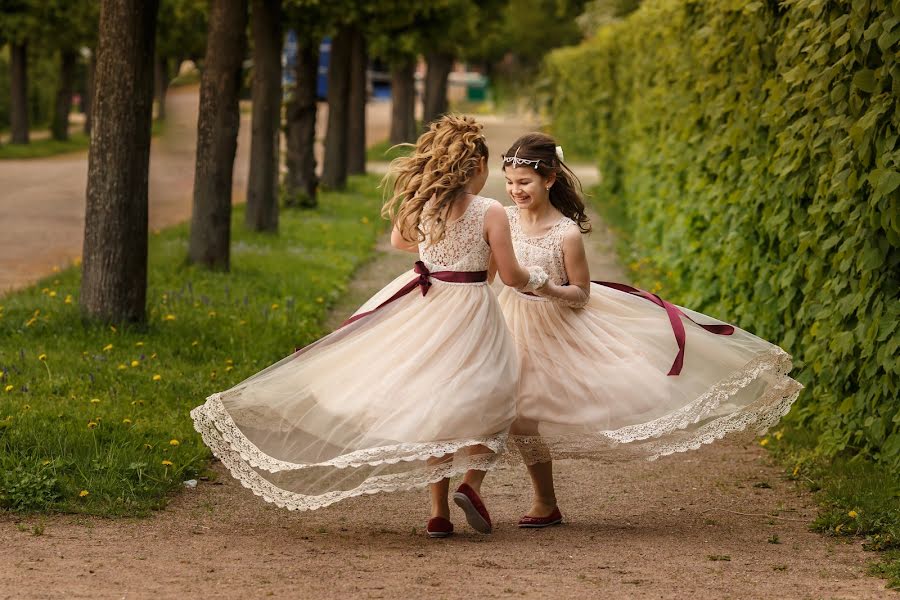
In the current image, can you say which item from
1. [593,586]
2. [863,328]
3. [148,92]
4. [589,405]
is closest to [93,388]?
[148,92]

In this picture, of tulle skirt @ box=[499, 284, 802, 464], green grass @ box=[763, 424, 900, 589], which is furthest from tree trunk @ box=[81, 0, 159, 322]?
green grass @ box=[763, 424, 900, 589]

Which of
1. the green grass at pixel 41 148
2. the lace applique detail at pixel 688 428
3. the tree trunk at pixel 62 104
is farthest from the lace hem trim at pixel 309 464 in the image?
the tree trunk at pixel 62 104

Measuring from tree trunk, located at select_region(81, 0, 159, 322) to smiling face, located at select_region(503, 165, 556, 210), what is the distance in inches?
146

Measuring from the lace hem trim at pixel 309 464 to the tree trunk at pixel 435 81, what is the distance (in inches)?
1277

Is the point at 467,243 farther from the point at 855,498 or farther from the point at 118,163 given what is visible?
the point at 118,163

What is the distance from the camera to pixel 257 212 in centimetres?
1477

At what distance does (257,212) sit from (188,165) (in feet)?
50.7

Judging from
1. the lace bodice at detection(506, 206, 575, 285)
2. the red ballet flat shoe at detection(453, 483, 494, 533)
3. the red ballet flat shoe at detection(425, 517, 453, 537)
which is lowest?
the red ballet flat shoe at detection(425, 517, 453, 537)

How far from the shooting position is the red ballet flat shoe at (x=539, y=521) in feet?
18.1

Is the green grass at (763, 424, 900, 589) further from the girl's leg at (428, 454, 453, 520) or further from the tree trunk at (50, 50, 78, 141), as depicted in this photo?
the tree trunk at (50, 50, 78, 141)

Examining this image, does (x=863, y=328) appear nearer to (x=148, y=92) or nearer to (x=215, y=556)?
(x=215, y=556)

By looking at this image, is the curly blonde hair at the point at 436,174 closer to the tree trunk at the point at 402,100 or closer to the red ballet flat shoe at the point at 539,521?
the red ballet flat shoe at the point at 539,521

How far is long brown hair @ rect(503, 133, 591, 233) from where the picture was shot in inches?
213

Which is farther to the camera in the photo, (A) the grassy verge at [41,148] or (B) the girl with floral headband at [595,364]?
(A) the grassy verge at [41,148]
